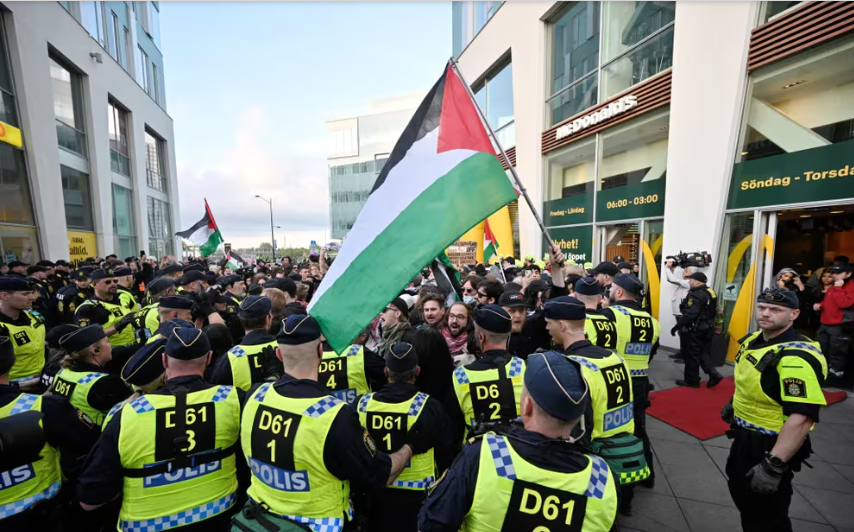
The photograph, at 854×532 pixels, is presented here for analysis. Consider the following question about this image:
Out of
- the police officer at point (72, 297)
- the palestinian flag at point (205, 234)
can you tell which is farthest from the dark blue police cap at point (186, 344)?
the palestinian flag at point (205, 234)

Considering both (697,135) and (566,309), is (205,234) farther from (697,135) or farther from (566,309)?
(697,135)

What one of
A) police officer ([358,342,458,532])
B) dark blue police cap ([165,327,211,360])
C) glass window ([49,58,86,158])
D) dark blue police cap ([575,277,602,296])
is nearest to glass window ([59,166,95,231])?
glass window ([49,58,86,158])

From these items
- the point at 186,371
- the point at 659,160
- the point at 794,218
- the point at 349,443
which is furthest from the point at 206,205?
the point at 794,218

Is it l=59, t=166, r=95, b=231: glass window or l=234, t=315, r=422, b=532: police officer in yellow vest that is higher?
l=59, t=166, r=95, b=231: glass window

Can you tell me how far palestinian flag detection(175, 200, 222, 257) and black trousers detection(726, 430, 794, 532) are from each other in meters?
12.3

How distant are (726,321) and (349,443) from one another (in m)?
8.94

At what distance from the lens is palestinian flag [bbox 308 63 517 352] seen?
8.30ft

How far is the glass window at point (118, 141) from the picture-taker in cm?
1879

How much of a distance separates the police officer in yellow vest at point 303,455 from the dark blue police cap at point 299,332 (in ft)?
0.10

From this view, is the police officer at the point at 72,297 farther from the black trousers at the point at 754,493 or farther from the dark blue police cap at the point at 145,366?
the black trousers at the point at 754,493

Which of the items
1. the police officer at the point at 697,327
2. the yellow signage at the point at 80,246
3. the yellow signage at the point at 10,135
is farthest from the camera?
the yellow signage at the point at 80,246

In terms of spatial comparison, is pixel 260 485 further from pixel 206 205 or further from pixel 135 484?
pixel 206 205

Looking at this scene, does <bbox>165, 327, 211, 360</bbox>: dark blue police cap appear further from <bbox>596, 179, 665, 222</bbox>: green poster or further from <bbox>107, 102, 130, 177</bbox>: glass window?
<bbox>107, 102, 130, 177</bbox>: glass window

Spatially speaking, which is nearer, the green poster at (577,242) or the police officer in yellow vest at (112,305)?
the police officer in yellow vest at (112,305)
